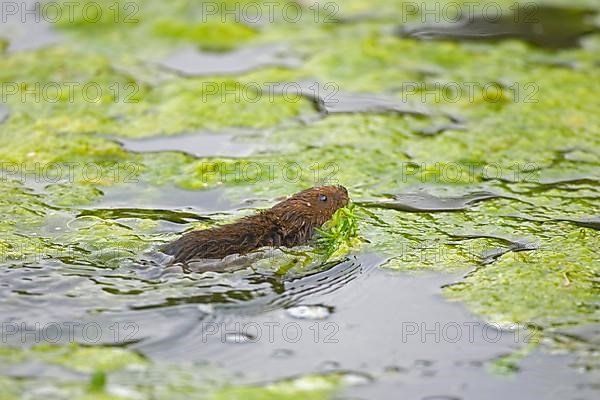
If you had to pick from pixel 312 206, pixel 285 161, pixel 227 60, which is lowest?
pixel 312 206

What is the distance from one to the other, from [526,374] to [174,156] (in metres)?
3.92

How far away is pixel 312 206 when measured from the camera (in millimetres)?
6637

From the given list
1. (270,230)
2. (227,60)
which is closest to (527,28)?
(227,60)

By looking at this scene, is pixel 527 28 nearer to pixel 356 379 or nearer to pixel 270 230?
pixel 270 230

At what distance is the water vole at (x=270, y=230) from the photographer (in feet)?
19.5

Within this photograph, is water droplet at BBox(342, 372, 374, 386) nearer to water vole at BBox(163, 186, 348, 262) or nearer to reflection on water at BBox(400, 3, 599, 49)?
water vole at BBox(163, 186, 348, 262)

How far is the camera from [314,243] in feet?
21.7

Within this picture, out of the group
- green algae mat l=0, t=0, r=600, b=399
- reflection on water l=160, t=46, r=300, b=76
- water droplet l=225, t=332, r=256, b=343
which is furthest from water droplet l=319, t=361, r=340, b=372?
reflection on water l=160, t=46, r=300, b=76

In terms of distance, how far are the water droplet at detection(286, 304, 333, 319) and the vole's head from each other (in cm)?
91

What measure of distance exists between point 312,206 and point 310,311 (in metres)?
1.12

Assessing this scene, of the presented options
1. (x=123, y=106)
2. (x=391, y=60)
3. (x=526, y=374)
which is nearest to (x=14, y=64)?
(x=123, y=106)

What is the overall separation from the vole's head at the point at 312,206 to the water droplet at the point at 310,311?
2.99 feet

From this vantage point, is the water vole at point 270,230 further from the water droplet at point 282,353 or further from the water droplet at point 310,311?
the water droplet at point 282,353

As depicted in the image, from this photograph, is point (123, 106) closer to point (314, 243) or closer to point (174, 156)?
point (174, 156)
